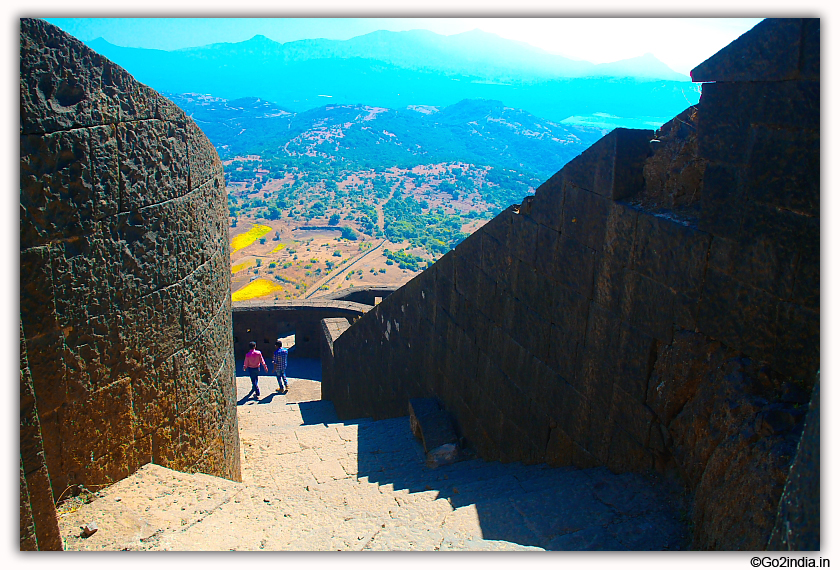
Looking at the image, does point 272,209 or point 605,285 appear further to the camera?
point 272,209

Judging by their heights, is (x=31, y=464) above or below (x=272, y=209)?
above

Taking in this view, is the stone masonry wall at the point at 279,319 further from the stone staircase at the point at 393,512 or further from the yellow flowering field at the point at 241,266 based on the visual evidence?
the yellow flowering field at the point at 241,266

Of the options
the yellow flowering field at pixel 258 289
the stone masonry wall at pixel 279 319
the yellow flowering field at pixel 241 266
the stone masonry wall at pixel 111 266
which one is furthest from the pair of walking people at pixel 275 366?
the yellow flowering field at pixel 241 266

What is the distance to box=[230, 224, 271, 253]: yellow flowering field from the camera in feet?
177

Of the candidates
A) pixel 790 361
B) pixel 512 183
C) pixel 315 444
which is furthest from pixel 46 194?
pixel 512 183

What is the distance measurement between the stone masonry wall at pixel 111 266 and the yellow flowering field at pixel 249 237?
51.0 meters

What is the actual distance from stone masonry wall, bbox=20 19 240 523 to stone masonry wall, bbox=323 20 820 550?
261 cm

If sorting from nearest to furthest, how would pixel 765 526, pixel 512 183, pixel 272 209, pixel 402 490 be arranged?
1. pixel 765 526
2. pixel 402 490
3. pixel 272 209
4. pixel 512 183

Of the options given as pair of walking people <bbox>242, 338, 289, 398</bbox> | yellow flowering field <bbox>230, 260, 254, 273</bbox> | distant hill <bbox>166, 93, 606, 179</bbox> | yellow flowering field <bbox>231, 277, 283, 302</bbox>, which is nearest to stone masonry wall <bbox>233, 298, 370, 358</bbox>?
pair of walking people <bbox>242, 338, 289, 398</bbox>

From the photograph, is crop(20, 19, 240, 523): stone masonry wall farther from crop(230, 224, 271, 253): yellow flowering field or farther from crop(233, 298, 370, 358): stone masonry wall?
crop(230, 224, 271, 253): yellow flowering field

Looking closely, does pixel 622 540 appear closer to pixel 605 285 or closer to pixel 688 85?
pixel 605 285

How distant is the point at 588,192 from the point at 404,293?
3.91 m

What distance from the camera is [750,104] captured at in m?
2.80

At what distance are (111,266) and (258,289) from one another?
124 ft
